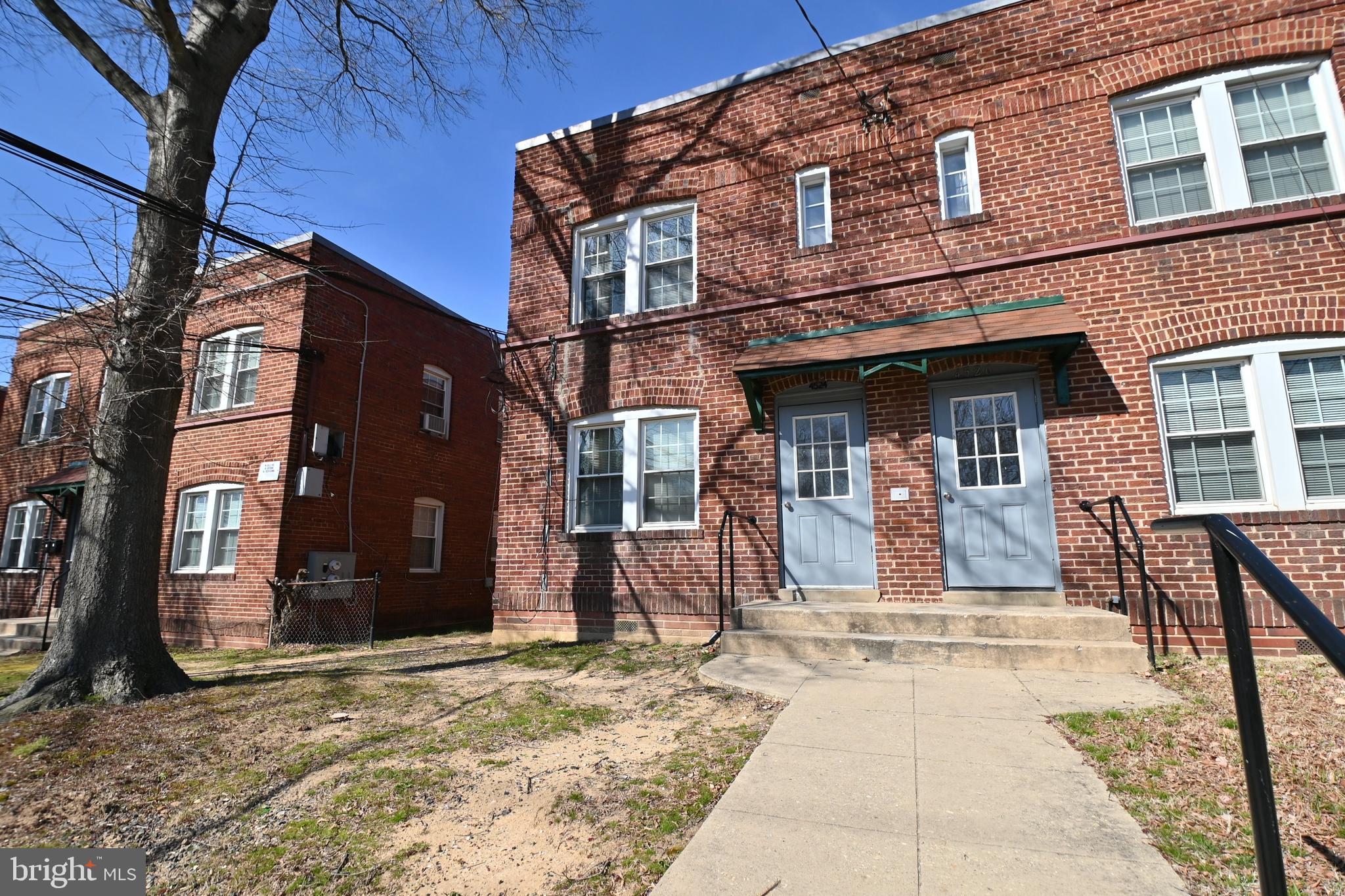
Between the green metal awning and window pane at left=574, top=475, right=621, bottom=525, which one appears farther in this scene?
window pane at left=574, top=475, right=621, bottom=525

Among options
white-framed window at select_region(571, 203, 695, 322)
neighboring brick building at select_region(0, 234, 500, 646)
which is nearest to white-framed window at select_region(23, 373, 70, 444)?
neighboring brick building at select_region(0, 234, 500, 646)

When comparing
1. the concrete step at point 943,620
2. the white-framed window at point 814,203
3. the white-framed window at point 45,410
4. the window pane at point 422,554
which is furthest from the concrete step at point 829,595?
the white-framed window at point 45,410

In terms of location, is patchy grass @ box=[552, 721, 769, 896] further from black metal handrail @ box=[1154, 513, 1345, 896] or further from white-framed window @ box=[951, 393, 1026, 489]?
white-framed window @ box=[951, 393, 1026, 489]

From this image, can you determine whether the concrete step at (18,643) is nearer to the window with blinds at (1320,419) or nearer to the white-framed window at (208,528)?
the white-framed window at (208,528)

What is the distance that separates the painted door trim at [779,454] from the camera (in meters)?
7.62

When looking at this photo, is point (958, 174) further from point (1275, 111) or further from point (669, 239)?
point (669, 239)

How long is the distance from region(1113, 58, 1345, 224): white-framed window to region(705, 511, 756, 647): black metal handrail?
5.51 m

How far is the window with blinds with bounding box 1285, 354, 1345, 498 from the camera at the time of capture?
242 inches

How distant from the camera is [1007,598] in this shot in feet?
22.7

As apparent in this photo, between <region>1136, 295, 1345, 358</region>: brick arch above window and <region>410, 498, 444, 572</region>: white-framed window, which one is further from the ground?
<region>1136, 295, 1345, 358</region>: brick arch above window

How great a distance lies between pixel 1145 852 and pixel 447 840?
117 inches

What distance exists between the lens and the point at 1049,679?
204 inches

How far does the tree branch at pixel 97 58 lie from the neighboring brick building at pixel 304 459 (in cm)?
295

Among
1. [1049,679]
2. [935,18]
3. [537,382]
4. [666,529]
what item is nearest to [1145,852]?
[1049,679]
